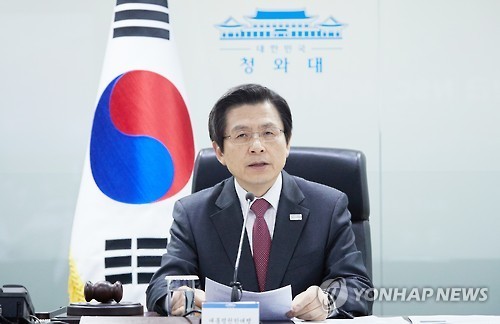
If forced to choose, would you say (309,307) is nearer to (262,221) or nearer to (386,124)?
(262,221)

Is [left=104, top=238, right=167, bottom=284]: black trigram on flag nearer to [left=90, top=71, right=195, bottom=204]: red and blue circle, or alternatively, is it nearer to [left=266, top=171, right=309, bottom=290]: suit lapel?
[left=90, top=71, right=195, bottom=204]: red and blue circle

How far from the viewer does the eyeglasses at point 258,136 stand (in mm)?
2852

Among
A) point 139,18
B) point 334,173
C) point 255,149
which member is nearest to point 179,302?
point 255,149

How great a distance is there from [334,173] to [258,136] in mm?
360

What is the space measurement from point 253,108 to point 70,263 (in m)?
1.60

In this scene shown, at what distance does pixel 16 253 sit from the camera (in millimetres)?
4379

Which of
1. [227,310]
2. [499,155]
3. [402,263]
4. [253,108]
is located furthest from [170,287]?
[499,155]

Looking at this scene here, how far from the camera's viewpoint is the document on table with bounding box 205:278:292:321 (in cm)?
222

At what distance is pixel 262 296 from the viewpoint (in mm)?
2227

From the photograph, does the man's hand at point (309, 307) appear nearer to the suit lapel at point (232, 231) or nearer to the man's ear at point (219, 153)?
the suit lapel at point (232, 231)

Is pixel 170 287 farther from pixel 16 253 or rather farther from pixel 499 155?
pixel 499 155

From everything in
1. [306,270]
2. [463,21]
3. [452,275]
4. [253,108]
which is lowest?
[452,275]
